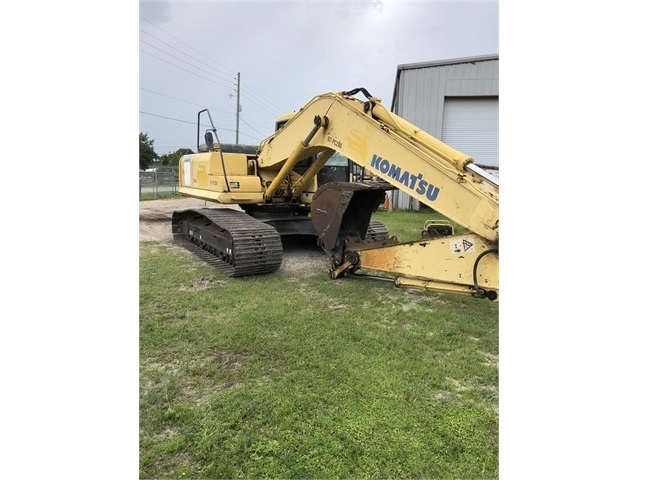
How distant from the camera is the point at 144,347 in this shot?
137 inches

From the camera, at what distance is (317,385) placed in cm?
288

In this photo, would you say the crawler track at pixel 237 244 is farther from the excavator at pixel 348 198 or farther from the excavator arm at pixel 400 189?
the excavator arm at pixel 400 189

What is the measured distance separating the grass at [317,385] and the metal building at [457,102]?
11900 mm

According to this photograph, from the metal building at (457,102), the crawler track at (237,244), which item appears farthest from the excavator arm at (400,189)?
the metal building at (457,102)

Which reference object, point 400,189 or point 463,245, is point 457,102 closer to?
point 400,189

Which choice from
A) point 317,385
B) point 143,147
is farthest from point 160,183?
point 317,385

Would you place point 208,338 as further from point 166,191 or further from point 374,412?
point 166,191

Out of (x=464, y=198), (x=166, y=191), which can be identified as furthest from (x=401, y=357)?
(x=166, y=191)

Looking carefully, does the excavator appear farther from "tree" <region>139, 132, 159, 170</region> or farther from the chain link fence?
the chain link fence

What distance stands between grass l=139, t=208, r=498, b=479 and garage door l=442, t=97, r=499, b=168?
1178 cm

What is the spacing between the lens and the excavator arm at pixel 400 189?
3.98 meters

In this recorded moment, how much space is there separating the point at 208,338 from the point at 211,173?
3.92m

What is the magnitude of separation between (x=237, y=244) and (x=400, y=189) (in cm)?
230

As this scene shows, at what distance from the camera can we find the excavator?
405cm
